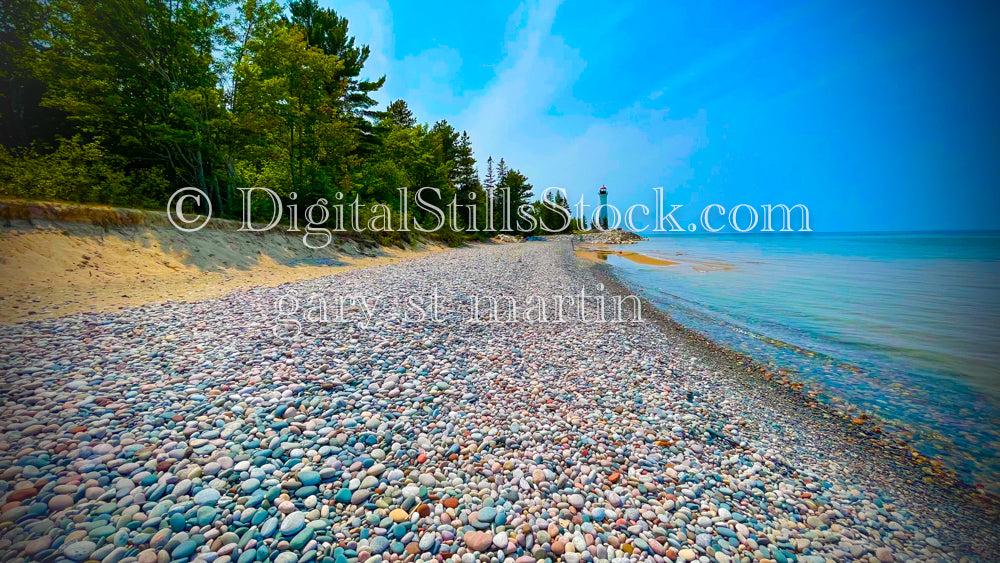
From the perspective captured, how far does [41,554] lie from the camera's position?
2.02 m

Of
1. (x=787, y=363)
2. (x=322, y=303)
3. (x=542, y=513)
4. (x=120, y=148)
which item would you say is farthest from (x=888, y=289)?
(x=120, y=148)

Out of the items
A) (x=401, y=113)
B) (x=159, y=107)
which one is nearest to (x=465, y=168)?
(x=401, y=113)

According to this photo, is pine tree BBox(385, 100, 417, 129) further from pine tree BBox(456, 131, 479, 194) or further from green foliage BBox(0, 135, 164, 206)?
green foliage BBox(0, 135, 164, 206)

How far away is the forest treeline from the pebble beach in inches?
489

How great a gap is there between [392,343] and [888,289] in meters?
24.6

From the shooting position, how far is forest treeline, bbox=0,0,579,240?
507 inches

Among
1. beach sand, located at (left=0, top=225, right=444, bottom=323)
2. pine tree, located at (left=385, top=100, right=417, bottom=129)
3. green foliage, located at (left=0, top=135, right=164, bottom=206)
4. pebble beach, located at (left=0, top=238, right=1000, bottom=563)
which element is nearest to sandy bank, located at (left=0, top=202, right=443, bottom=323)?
beach sand, located at (left=0, top=225, right=444, bottom=323)

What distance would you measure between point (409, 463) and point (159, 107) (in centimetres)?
2089

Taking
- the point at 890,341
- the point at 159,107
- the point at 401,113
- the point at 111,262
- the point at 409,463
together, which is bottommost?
the point at 890,341

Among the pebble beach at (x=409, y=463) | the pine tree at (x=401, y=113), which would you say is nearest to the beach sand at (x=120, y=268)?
the pebble beach at (x=409, y=463)

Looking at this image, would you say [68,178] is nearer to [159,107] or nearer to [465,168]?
[159,107]

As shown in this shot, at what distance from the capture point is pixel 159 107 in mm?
14438

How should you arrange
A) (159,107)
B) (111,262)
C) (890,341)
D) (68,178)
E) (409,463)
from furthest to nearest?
1. (159,107)
2. (68,178)
3. (111,262)
4. (890,341)
5. (409,463)

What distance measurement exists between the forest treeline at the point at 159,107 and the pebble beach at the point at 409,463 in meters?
12.4
